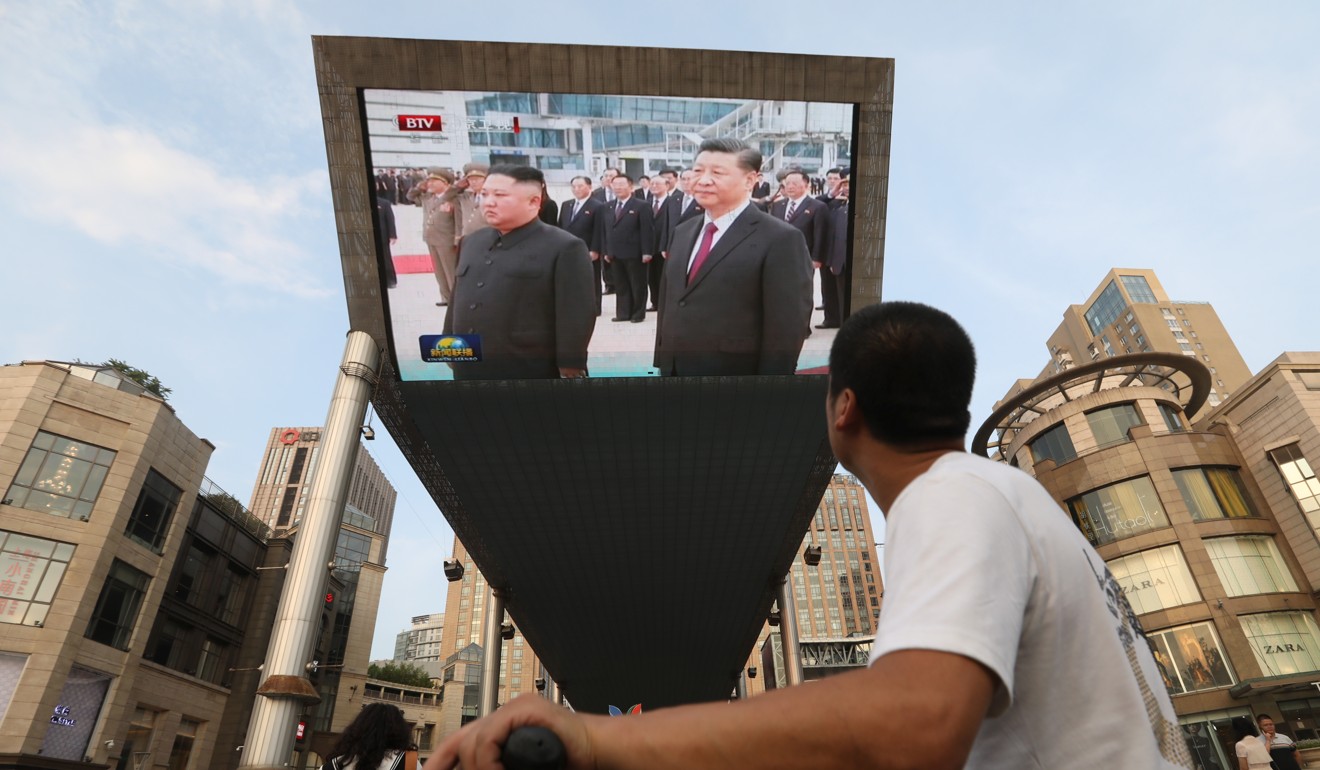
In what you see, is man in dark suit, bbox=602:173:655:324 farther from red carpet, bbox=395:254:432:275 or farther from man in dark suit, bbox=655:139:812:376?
red carpet, bbox=395:254:432:275

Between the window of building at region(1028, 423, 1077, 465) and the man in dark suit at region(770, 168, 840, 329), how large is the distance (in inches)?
705

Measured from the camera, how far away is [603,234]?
567 inches

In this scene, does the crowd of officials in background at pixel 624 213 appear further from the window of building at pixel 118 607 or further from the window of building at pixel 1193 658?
the window of building at pixel 1193 658

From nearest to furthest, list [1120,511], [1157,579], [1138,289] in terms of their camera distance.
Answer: [1157,579]
[1120,511]
[1138,289]

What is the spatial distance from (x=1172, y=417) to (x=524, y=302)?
2568 cm

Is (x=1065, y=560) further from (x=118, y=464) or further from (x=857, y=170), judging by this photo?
(x=118, y=464)

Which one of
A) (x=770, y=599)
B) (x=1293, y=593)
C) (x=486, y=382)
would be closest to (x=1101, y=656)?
(x=486, y=382)

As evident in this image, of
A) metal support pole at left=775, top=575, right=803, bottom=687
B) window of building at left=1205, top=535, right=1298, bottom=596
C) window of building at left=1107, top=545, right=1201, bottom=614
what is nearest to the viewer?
window of building at left=1205, top=535, right=1298, bottom=596

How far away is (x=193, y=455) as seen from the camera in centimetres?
2469

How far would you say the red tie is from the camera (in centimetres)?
1419

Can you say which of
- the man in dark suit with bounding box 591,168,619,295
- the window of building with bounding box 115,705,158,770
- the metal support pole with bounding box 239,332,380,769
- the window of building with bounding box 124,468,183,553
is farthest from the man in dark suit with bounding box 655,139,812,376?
the window of building with bounding box 115,705,158,770

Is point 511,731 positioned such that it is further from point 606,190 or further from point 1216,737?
point 1216,737

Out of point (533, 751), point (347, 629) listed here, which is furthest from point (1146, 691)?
point (347, 629)

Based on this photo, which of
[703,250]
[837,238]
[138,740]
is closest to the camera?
[703,250]
